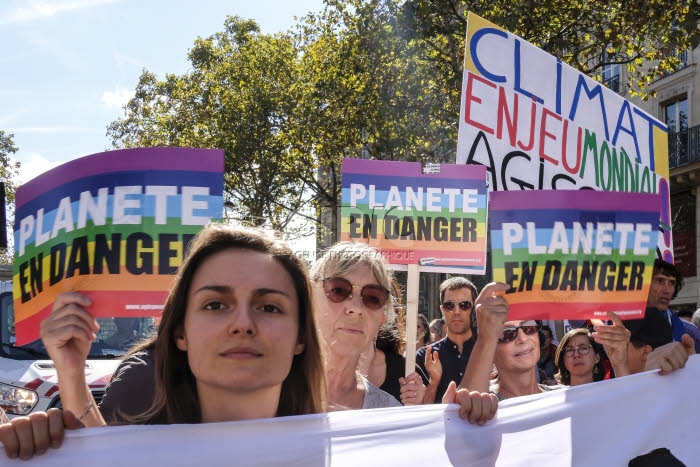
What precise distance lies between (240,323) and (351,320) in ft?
4.14

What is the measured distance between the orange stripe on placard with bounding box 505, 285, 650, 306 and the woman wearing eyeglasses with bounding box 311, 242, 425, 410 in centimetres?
51

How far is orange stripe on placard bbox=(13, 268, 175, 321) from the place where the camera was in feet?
8.50

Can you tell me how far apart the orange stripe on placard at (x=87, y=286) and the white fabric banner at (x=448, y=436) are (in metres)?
0.64

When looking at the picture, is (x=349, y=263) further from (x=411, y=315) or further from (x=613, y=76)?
(x=613, y=76)

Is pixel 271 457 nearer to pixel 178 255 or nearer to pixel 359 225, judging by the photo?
pixel 178 255

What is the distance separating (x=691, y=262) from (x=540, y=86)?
738 inches

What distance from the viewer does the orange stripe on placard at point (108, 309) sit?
2.58 metres

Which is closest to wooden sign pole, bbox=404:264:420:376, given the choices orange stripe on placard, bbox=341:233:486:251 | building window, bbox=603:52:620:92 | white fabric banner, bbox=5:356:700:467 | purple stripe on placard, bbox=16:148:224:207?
orange stripe on placard, bbox=341:233:486:251

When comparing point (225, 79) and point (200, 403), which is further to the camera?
point (225, 79)

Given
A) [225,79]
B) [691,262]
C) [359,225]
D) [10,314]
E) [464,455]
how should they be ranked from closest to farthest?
[464,455], [359,225], [10,314], [691,262], [225,79]

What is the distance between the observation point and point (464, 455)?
7.76 ft

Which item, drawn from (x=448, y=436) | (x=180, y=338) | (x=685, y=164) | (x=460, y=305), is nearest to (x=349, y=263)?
(x=448, y=436)

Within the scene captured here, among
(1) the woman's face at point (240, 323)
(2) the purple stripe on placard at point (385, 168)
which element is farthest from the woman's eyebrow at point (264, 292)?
(2) the purple stripe on placard at point (385, 168)

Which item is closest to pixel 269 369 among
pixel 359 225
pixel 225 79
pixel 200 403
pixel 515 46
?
pixel 200 403
